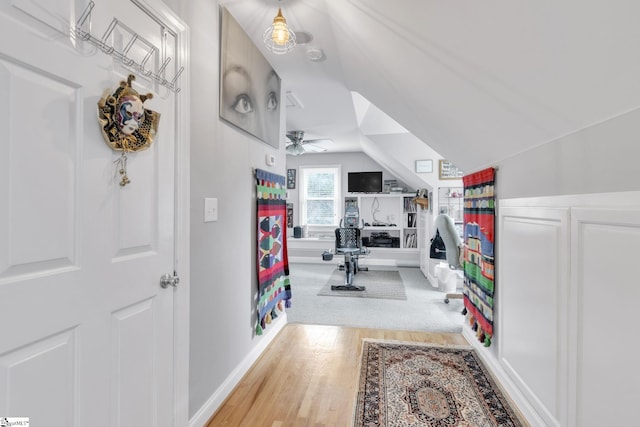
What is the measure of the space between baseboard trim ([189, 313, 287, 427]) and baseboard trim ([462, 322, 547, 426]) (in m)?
1.73

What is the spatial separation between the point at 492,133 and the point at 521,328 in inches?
45.0

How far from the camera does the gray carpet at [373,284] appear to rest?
427 centimetres

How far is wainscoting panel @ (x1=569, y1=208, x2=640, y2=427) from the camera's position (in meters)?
0.97

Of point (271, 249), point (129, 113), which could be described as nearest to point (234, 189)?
point (271, 249)

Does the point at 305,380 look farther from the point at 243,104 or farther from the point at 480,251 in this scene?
the point at 243,104

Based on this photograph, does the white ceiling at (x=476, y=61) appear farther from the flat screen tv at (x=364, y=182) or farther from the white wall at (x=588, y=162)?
the flat screen tv at (x=364, y=182)

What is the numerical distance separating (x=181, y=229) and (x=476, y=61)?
5.07 ft

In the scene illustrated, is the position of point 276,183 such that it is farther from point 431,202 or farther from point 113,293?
point 431,202

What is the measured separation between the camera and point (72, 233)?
3.10 ft

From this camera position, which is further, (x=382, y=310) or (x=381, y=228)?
(x=381, y=228)

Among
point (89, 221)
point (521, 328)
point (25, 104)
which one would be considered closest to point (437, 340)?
point (521, 328)

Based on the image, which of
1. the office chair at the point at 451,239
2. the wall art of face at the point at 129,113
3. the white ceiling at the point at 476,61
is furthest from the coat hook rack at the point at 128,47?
the office chair at the point at 451,239

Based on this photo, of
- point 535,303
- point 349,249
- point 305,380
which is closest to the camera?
point 535,303

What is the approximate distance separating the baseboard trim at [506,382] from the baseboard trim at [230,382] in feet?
5.66
